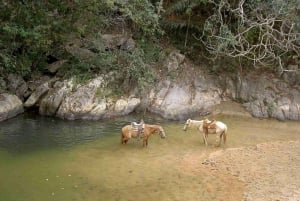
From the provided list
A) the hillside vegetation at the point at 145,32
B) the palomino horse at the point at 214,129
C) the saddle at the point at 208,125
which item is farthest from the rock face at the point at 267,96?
the saddle at the point at 208,125

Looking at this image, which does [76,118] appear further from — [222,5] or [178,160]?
[222,5]

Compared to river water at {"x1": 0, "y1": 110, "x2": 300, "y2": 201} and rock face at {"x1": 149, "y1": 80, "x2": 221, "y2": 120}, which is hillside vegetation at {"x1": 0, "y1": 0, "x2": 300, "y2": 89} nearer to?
rock face at {"x1": 149, "y1": 80, "x2": 221, "y2": 120}

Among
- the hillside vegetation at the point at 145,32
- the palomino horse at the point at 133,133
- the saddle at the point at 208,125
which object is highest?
the hillside vegetation at the point at 145,32

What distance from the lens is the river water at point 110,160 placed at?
9430 mm

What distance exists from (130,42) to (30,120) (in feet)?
16.6

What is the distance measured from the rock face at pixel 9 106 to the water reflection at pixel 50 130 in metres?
0.20

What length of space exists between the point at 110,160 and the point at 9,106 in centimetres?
520

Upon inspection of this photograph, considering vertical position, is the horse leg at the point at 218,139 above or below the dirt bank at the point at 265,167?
above

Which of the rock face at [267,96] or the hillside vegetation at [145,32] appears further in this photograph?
the rock face at [267,96]

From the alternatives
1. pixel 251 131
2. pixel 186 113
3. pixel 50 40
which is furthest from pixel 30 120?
pixel 251 131

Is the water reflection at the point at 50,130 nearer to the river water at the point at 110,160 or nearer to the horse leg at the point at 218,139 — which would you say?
the river water at the point at 110,160

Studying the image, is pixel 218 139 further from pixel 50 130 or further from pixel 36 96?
pixel 36 96

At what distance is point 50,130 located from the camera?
1378 cm

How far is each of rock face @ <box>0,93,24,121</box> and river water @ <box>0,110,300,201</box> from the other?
0.87 ft
